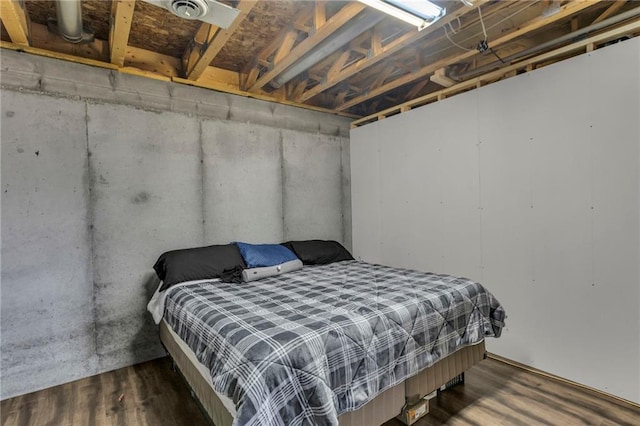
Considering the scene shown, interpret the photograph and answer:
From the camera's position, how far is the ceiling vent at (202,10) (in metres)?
1.98

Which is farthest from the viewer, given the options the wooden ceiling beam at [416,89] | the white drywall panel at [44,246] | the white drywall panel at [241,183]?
the wooden ceiling beam at [416,89]

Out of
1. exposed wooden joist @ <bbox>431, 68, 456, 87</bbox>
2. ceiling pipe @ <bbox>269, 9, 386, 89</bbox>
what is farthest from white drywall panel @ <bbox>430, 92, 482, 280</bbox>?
ceiling pipe @ <bbox>269, 9, 386, 89</bbox>

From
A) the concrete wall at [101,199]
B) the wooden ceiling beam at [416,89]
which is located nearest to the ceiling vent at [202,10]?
the concrete wall at [101,199]

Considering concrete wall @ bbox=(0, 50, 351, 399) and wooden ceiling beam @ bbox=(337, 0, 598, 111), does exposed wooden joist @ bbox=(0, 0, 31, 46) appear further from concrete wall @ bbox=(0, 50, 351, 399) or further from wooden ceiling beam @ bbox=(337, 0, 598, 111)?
wooden ceiling beam @ bbox=(337, 0, 598, 111)

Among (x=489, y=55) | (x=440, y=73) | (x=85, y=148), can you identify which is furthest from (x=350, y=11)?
(x=85, y=148)

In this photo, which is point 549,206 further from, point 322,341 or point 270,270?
point 270,270

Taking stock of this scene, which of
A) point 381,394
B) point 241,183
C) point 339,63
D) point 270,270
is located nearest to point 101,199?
point 241,183

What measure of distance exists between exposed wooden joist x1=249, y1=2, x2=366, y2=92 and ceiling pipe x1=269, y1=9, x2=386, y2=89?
13cm

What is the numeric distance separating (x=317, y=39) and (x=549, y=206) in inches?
92.5

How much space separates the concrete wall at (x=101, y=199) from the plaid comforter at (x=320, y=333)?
840 mm

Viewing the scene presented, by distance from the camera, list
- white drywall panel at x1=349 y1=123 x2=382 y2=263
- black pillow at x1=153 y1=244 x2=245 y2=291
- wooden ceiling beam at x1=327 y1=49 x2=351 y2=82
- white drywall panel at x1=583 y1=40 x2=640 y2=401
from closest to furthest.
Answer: white drywall panel at x1=583 y1=40 x2=640 y2=401
black pillow at x1=153 y1=244 x2=245 y2=291
wooden ceiling beam at x1=327 y1=49 x2=351 y2=82
white drywall panel at x1=349 y1=123 x2=382 y2=263

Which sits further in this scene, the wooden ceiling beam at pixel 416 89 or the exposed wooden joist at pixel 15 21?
the wooden ceiling beam at pixel 416 89

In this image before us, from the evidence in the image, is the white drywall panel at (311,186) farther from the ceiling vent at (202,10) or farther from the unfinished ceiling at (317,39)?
the ceiling vent at (202,10)

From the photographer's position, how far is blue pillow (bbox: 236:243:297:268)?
300cm
